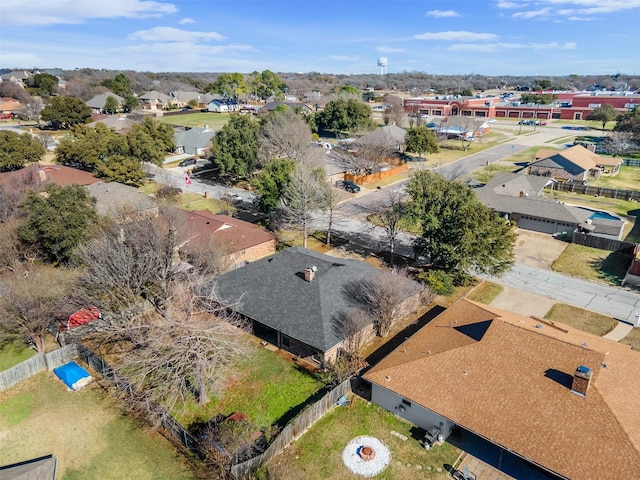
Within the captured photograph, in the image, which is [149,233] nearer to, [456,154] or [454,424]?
[454,424]

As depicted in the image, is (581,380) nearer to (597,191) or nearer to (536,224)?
(536,224)

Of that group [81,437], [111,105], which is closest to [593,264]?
[81,437]

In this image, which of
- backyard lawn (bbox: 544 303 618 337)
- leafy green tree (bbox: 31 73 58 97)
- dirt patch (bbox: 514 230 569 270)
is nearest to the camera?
backyard lawn (bbox: 544 303 618 337)

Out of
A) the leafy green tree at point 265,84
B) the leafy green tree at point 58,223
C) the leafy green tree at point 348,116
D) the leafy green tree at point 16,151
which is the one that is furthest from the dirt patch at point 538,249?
the leafy green tree at point 265,84

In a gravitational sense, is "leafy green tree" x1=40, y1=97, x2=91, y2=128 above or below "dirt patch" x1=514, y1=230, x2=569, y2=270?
above

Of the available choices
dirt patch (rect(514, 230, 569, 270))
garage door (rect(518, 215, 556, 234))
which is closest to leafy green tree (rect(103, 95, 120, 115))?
garage door (rect(518, 215, 556, 234))

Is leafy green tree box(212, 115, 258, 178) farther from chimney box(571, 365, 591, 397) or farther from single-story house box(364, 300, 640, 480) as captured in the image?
chimney box(571, 365, 591, 397)

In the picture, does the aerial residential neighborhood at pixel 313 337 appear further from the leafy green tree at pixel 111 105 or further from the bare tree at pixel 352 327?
the leafy green tree at pixel 111 105
